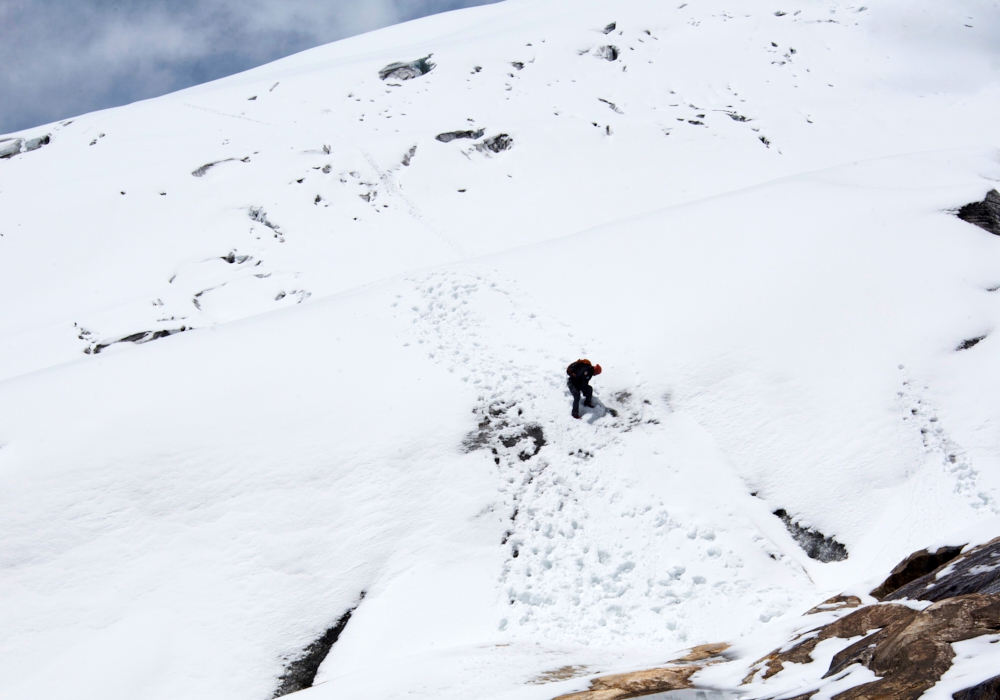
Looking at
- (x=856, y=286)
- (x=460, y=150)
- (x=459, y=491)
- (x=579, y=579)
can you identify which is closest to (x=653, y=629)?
(x=579, y=579)

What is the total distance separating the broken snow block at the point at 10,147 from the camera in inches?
1512

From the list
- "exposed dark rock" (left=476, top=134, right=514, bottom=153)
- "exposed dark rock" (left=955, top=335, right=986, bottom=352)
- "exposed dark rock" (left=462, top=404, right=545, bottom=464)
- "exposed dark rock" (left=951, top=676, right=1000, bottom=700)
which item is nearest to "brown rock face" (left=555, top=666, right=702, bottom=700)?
"exposed dark rock" (left=951, top=676, right=1000, bottom=700)

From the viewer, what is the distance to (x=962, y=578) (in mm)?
5969

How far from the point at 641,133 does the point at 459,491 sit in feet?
94.5

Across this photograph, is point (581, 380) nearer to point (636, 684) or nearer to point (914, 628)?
point (636, 684)

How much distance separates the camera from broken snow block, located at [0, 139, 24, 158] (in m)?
38.4

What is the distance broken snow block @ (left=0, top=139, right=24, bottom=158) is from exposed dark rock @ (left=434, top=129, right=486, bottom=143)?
28.8m

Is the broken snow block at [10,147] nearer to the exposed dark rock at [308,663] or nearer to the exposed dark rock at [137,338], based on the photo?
the exposed dark rock at [137,338]

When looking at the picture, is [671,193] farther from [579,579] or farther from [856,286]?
[579,579]

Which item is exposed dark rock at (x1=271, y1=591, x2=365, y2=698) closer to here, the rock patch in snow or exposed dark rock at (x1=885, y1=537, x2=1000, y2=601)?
exposed dark rock at (x1=885, y1=537, x2=1000, y2=601)

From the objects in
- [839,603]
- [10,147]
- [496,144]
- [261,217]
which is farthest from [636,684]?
[10,147]

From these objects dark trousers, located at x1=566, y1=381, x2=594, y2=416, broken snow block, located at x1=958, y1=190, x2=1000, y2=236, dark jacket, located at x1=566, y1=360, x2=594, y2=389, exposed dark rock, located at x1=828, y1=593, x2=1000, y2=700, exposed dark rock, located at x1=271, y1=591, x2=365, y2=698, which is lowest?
exposed dark rock, located at x1=828, y1=593, x2=1000, y2=700

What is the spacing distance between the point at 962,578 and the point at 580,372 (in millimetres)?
7032

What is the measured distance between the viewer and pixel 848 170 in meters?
19.9
